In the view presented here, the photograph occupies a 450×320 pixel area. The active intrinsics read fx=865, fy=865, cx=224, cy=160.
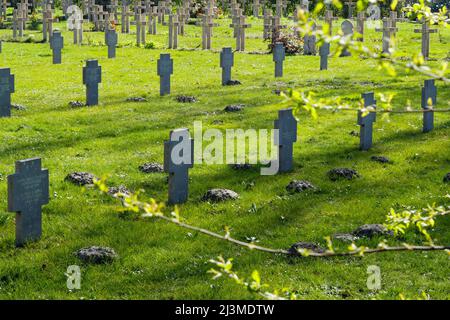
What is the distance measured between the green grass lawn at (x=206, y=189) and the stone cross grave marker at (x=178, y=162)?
30cm

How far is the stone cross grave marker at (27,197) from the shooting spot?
10.5m

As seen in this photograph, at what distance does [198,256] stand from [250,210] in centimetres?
214

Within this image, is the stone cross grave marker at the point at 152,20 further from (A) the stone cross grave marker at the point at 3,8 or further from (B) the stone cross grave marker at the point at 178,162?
(B) the stone cross grave marker at the point at 178,162

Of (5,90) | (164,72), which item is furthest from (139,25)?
(5,90)

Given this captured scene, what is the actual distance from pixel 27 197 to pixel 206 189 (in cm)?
367

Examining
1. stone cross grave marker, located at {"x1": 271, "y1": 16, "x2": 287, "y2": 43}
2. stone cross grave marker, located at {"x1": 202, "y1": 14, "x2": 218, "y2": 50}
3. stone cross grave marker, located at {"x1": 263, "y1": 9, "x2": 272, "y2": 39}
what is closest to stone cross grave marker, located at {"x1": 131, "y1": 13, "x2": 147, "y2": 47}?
stone cross grave marker, located at {"x1": 202, "y1": 14, "x2": 218, "y2": 50}

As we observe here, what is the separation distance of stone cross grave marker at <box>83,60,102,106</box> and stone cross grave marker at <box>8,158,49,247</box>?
10.4 m

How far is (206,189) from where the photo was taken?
13602 mm

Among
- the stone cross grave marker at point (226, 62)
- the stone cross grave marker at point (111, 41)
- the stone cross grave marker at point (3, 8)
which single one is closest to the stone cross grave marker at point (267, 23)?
the stone cross grave marker at point (111, 41)

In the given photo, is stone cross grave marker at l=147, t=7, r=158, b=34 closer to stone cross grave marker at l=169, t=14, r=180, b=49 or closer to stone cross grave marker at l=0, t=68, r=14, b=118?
stone cross grave marker at l=169, t=14, r=180, b=49

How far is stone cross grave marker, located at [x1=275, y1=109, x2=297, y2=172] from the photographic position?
47.4 feet

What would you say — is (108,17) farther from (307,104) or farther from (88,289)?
(307,104)

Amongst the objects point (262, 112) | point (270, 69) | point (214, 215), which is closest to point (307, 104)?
point (214, 215)
